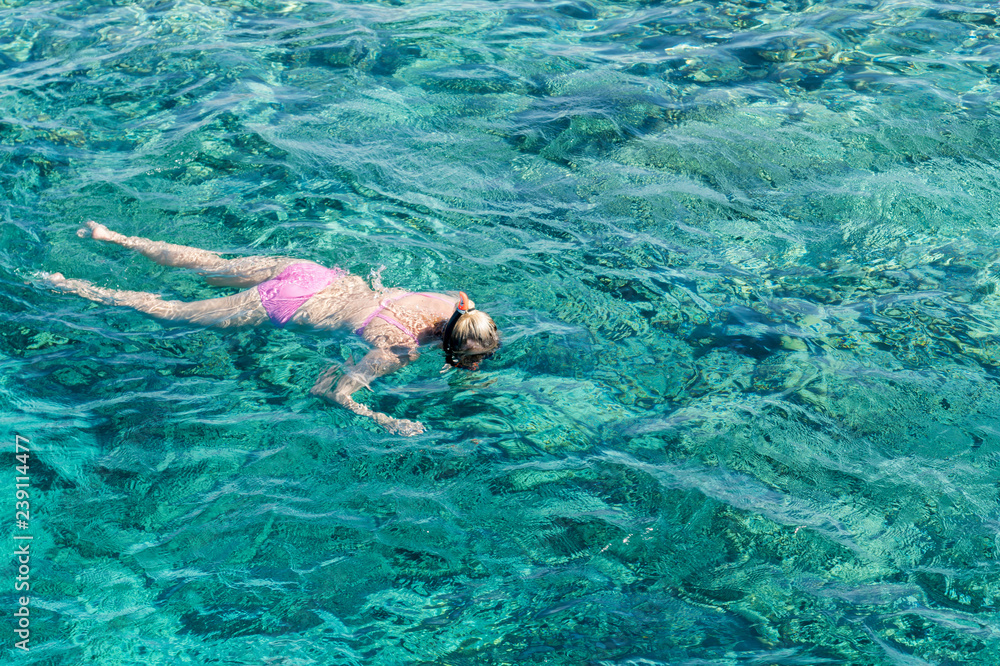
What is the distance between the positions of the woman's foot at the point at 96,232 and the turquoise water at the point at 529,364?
139 mm

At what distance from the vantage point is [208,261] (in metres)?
7.09

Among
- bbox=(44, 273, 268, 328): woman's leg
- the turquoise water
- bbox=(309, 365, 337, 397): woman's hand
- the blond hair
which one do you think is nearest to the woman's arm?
bbox=(309, 365, 337, 397): woman's hand

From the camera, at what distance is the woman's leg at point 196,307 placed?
6.61 metres

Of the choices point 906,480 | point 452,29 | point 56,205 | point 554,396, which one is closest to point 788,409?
point 906,480

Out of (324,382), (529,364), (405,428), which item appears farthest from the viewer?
(529,364)

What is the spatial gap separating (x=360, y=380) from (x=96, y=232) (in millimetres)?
3409

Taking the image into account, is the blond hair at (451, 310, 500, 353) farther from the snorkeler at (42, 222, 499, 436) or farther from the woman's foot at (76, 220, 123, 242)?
the woman's foot at (76, 220, 123, 242)

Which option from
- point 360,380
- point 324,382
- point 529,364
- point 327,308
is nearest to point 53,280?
point 327,308

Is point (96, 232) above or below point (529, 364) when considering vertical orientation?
above

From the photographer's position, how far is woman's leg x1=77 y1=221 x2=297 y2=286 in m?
6.90

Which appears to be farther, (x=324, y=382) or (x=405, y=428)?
(x=324, y=382)

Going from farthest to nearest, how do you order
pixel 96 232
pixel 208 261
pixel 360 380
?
pixel 96 232
pixel 208 261
pixel 360 380

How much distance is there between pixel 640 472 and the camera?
5508 mm

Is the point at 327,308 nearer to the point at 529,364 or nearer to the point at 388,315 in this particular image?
the point at 388,315
